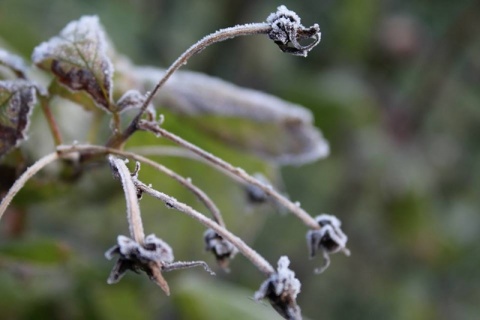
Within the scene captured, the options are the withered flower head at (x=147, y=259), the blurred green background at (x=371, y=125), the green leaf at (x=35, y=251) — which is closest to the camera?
the withered flower head at (x=147, y=259)

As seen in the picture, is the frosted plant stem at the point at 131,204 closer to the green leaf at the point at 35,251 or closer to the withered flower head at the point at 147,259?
the withered flower head at the point at 147,259

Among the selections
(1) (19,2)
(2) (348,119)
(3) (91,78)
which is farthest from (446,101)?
(3) (91,78)

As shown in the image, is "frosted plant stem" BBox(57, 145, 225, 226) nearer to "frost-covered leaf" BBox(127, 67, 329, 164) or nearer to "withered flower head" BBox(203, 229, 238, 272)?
"withered flower head" BBox(203, 229, 238, 272)

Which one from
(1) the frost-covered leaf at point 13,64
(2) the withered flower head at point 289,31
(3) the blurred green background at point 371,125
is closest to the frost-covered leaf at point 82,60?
(1) the frost-covered leaf at point 13,64

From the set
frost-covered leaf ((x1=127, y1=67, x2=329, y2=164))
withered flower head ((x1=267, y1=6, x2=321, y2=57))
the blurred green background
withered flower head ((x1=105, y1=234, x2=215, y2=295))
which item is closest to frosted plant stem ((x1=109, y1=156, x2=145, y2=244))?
withered flower head ((x1=105, y1=234, x2=215, y2=295))

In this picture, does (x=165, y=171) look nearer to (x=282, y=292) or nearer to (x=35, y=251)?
(x=282, y=292)

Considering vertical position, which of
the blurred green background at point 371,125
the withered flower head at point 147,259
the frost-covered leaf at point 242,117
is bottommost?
the withered flower head at point 147,259
